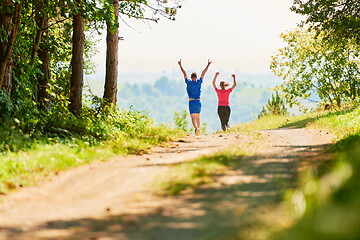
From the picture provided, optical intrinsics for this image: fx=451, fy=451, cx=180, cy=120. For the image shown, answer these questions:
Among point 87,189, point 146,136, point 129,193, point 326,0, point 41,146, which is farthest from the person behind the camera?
point 326,0

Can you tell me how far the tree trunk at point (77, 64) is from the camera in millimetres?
15352

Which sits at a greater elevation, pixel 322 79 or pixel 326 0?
pixel 326 0

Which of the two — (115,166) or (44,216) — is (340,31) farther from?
(44,216)

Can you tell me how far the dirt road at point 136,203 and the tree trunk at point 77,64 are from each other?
23.9 feet

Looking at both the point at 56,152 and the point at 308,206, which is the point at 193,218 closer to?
the point at 308,206

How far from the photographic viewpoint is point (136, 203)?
239 inches

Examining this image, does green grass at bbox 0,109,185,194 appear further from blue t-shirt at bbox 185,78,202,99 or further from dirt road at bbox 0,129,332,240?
blue t-shirt at bbox 185,78,202,99

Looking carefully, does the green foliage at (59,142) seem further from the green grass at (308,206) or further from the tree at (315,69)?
the tree at (315,69)

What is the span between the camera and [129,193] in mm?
6594

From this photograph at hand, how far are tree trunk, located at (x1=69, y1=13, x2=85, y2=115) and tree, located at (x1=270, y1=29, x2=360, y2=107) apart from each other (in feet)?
84.4

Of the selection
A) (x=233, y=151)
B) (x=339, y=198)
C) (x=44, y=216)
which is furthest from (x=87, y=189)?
(x=339, y=198)

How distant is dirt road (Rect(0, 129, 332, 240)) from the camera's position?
16.5ft

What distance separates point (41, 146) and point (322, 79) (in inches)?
1291

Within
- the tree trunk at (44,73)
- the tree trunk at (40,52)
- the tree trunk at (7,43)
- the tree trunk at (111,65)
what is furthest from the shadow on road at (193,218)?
the tree trunk at (111,65)
